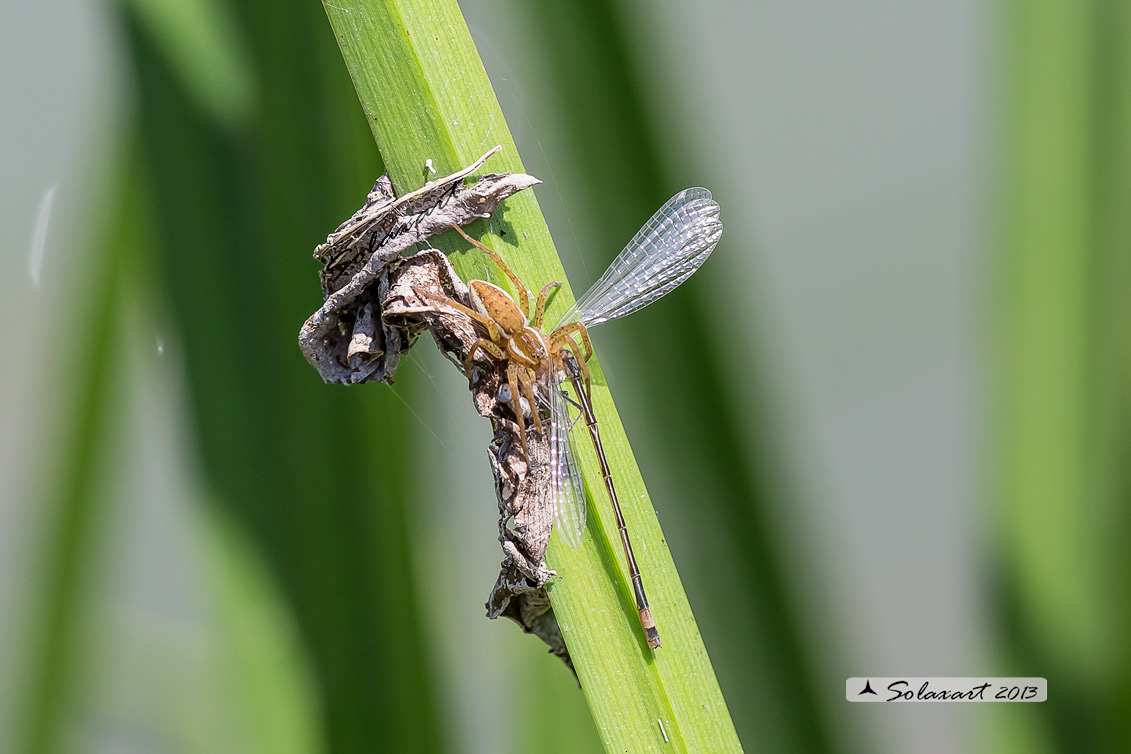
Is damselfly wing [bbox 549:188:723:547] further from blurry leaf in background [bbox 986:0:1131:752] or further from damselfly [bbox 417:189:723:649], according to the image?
blurry leaf in background [bbox 986:0:1131:752]

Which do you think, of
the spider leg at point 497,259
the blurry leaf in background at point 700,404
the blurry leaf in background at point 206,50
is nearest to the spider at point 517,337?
the spider leg at point 497,259

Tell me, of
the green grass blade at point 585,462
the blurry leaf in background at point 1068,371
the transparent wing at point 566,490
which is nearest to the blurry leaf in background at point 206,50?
the green grass blade at point 585,462

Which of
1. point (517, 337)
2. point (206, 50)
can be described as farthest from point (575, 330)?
point (206, 50)

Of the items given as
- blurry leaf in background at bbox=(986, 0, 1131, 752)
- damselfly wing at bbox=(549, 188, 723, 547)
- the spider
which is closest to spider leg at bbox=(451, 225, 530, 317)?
the spider

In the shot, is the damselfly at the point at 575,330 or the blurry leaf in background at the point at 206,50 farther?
the blurry leaf in background at the point at 206,50

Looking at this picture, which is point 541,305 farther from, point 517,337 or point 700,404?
point 700,404

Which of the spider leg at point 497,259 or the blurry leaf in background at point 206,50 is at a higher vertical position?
the blurry leaf in background at point 206,50

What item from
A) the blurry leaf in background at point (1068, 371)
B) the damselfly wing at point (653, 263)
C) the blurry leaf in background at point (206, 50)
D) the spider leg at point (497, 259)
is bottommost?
the blurry leaf in background at point (1068, 371)

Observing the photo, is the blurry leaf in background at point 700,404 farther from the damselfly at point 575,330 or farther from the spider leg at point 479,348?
the spider leg at point 479,348
